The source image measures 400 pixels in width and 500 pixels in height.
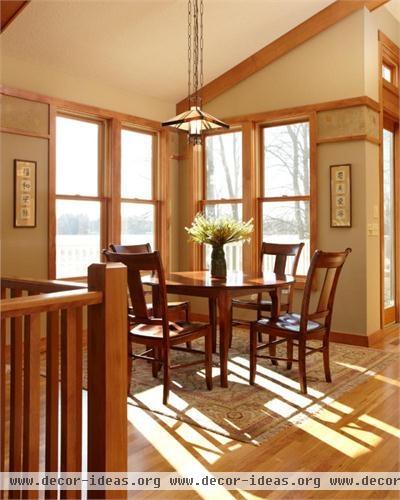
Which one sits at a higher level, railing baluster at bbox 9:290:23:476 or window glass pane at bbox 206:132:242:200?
window glass pane at bbox 206:132:242:200

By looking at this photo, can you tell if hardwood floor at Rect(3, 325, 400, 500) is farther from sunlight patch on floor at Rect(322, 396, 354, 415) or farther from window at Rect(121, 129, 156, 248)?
window at Rect(121, 129, 156, 248)

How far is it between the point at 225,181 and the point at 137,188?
110cm

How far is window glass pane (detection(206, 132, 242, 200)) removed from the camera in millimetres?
5953

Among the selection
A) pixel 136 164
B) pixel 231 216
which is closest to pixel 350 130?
pixel 231 216

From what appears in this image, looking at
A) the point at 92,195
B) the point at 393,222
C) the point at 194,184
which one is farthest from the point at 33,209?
the point at 393,222

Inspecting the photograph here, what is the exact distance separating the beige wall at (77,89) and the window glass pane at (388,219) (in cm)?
271

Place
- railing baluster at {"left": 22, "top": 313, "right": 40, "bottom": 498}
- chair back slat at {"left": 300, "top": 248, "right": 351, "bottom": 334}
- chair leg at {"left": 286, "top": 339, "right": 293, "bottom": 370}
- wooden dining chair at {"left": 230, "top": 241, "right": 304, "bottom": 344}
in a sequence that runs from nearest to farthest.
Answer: railing baluster at {"left": 22, "top": 313, "right": 40, "bottom": 498}
chair back slat at {"left": 300, "top": 248, "right": 351, "bottom": 334}
chair leg at {"left": 286, "top": 339, "right": 293, "bottom": 370}
wooden dining chair at {"left": 230, "top": 241, "right": 304, "bottom": 344}


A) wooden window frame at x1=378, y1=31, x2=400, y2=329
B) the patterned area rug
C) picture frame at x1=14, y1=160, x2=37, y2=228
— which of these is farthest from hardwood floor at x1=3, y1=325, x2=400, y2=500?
wooden window frame at x1=378, y1=31, x2=400, y2=329

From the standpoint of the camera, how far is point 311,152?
5.27m

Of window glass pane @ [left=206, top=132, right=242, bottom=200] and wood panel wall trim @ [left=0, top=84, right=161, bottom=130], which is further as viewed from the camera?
window glass pane @ [left=206, top=132, right=242, bottom=200]

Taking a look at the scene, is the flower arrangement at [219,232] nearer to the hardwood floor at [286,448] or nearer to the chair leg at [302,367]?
the chair leg at [302,367]

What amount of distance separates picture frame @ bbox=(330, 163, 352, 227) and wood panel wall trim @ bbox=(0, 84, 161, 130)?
2207mm

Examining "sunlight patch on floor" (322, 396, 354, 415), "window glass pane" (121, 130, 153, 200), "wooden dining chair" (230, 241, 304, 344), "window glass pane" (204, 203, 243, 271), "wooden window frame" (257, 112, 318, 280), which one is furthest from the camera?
"window glass pane" (204, 203, 243, 271)

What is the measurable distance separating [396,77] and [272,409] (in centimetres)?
450
